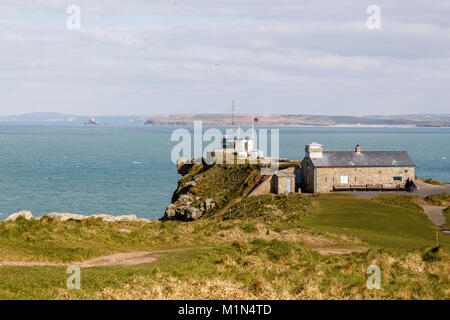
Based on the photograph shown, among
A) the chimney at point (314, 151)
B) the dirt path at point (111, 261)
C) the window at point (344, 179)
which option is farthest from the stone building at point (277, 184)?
the dirt path at point (111, 261)

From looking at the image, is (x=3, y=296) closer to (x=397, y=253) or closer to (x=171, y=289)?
(x=171, y=289)

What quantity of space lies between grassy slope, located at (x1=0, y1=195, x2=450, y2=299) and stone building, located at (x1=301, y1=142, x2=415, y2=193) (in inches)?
678

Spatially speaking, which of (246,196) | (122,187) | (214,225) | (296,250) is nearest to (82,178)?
(122,187)

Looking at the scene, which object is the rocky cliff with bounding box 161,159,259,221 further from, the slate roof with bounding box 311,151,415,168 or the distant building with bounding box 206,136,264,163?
the slate roof with bounding box 311,151,415,168

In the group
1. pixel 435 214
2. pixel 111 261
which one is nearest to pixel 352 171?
pixel 435 214

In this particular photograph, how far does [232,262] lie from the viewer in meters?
22.5

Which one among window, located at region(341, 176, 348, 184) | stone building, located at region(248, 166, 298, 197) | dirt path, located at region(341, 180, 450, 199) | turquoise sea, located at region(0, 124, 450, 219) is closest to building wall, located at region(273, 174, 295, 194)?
stone building, located at region(248, 166, 298, 197)

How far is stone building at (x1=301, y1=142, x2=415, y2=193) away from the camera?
190ft

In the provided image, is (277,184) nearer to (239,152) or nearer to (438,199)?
(438,199)

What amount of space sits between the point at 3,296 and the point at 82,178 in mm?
98254

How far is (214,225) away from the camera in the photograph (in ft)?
→ 121

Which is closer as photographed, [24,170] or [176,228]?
[176,228]

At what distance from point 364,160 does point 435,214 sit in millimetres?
14097

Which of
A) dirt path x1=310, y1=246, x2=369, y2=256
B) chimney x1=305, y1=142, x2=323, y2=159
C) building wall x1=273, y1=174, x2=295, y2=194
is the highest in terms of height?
chimney x1=305, y1=142, x2=323, y2=159
